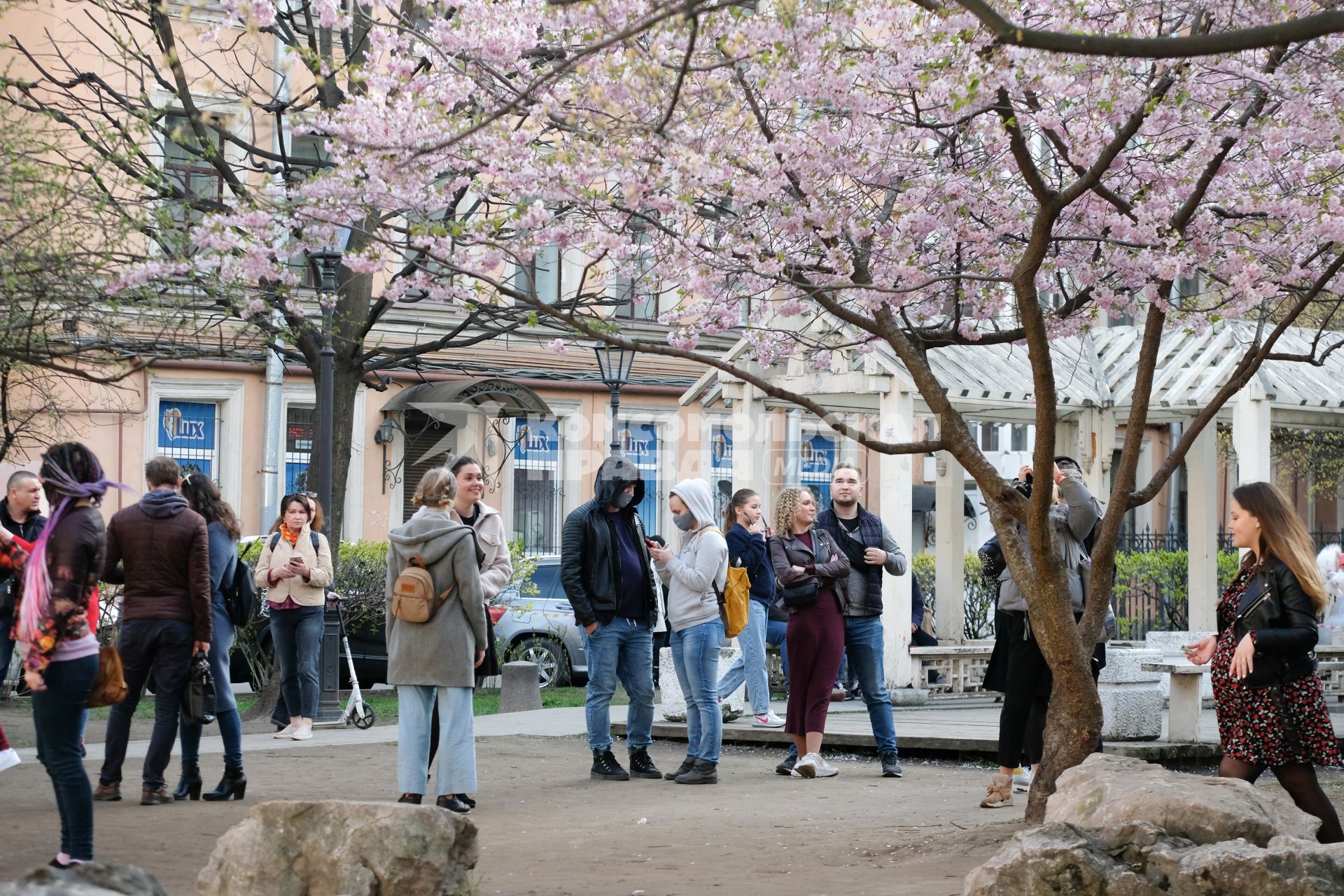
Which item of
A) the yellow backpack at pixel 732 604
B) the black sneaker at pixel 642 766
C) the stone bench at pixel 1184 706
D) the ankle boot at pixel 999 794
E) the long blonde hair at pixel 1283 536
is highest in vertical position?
the long blonde hair at pixel 1283 536

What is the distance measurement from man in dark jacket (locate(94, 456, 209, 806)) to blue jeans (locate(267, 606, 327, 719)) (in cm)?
366

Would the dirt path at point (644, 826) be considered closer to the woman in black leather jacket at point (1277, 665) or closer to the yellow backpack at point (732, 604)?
the yellow backpack at point (732, 604)

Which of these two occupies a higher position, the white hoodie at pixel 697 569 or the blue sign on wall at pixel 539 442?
the blue sign on wall at pixel 539 442

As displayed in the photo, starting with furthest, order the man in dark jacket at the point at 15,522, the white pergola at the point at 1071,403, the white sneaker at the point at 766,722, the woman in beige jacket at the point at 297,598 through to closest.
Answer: the white pergola at the point at 1071,403
the white sneaker at the point at 766,722
the woman in beige jacket at the point at 297,598
the man in dark jacket at the point at 15,522

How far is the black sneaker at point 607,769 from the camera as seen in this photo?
422 inches

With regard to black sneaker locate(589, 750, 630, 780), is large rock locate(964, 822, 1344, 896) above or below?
above

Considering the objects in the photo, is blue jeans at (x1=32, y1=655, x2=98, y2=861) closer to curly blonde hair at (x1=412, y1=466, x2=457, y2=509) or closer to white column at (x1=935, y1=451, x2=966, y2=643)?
curly blonde hair at (x1=412, y1=466, x2=457, y2=509)

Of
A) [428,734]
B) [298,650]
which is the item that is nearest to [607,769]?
[428,734]

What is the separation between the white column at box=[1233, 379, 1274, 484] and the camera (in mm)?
16188

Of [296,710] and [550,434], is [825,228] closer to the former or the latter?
[296,710]

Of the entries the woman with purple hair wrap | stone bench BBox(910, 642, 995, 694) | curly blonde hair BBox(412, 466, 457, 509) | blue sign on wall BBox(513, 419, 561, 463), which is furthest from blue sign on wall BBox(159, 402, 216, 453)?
the woman with purple hair wrap

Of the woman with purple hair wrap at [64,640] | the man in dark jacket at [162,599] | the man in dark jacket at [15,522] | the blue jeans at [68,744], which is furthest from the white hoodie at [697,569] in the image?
the blue jeans at [68,744]

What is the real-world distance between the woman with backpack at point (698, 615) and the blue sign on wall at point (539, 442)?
1750 centimetres

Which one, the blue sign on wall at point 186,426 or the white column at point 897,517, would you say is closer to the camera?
the white column at point 897,517
